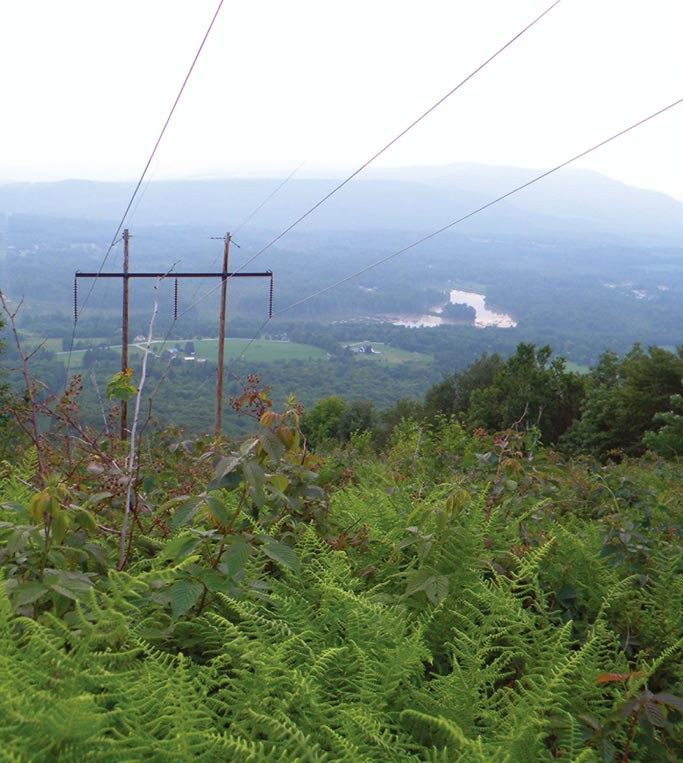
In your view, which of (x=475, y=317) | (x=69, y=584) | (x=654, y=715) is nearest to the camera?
(x=654, y=715)

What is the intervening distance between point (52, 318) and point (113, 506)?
5774 centimetres

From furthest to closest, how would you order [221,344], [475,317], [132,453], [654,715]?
[475,317]
[221,344]
[132,453]
[654,715]

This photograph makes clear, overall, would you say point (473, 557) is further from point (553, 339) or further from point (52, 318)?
point (553, 339)

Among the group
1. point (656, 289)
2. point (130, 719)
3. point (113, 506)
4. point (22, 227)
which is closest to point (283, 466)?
point (113, 506)

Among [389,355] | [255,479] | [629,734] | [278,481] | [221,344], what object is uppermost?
[255,479]

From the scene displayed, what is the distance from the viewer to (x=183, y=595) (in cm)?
173

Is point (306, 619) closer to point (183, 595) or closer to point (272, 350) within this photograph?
point (183, 595)

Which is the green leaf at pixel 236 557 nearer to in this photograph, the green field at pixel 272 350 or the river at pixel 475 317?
the green field at pixel 272 350

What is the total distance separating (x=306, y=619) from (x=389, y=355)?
93296mm

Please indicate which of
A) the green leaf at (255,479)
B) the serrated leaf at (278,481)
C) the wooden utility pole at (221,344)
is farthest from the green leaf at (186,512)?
the wooden utility pole at (221,344)

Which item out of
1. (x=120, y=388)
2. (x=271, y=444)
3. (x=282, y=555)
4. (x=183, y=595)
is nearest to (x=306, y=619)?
(x=282, y=555)

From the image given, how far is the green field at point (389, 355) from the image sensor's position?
90375mm

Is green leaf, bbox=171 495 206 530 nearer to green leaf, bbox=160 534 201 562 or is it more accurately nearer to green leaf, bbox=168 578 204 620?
green leaf, bbox=160 534 201 562

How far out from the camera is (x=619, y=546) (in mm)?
2561
